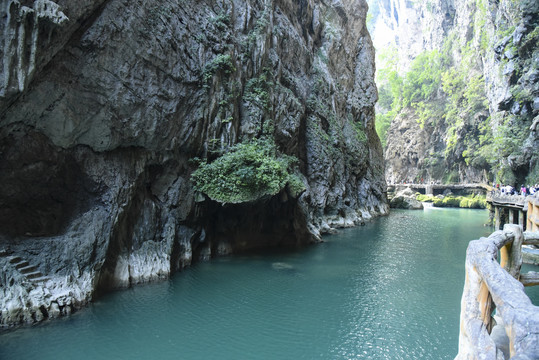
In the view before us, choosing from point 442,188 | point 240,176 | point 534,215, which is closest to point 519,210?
point 534,215

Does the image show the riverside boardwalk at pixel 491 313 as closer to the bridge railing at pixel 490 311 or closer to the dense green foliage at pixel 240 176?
the bridge railing at pixel 490 311

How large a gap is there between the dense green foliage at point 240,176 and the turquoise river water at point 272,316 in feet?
11.9

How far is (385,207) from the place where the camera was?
134 ft

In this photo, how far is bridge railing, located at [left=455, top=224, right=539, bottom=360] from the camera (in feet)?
8.61

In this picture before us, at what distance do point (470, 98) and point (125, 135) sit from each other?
177 feet

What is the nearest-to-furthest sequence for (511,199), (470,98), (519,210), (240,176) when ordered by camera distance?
(240,176), (519,210), (511,199), (470,98)

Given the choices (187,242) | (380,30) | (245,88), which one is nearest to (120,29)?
(245,88)

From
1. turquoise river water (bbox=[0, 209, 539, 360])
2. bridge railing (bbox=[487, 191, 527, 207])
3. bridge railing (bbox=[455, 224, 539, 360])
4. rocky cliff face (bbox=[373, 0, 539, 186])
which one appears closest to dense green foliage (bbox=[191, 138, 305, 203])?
turquoise river water (bbox=[0, 209, 539, 360])

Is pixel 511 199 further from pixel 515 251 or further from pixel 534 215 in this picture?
pixel 515 251

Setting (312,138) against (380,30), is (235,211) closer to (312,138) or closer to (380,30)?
(312,138)

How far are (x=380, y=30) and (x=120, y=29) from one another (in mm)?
112962

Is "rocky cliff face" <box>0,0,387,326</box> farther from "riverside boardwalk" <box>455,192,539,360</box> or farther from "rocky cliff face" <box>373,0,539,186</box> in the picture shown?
"rocky cliff face" <box>373,0,539,186</box>

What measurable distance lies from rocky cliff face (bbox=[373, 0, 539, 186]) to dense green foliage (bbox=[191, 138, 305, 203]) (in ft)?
81.5

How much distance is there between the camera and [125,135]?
43.2 feet
